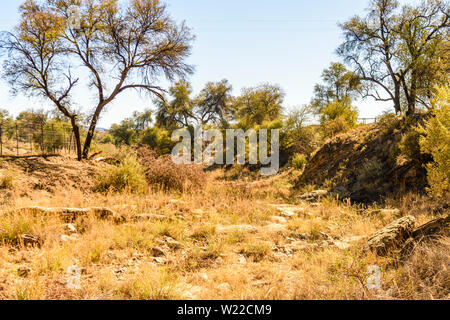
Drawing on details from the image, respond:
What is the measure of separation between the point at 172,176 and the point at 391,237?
715cm

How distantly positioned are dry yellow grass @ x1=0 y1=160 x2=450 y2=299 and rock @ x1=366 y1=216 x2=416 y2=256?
24 centimetres

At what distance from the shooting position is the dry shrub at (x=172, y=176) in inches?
353

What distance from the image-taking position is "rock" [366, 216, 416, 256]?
362 cm

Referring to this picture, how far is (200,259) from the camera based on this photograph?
3.71 metres

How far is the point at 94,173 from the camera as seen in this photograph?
8680 mm

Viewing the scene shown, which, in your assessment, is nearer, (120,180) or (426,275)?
(426,275)

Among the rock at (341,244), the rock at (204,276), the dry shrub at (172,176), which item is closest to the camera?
the rock at (204,276)

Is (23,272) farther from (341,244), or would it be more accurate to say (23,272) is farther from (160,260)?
(341,244)

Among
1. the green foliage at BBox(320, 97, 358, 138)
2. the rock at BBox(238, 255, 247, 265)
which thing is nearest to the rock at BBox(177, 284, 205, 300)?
the rock at BBox(238, 255, 247, 265)

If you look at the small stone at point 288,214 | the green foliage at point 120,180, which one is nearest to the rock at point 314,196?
the small stone at point 288,214

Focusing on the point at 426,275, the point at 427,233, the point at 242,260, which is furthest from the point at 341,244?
the point at 242,260

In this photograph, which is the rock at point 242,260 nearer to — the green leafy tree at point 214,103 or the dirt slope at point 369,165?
the dirt slope at point 369,165

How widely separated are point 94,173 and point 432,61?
1858 centimetres

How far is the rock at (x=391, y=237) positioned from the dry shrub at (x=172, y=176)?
6.28 m
